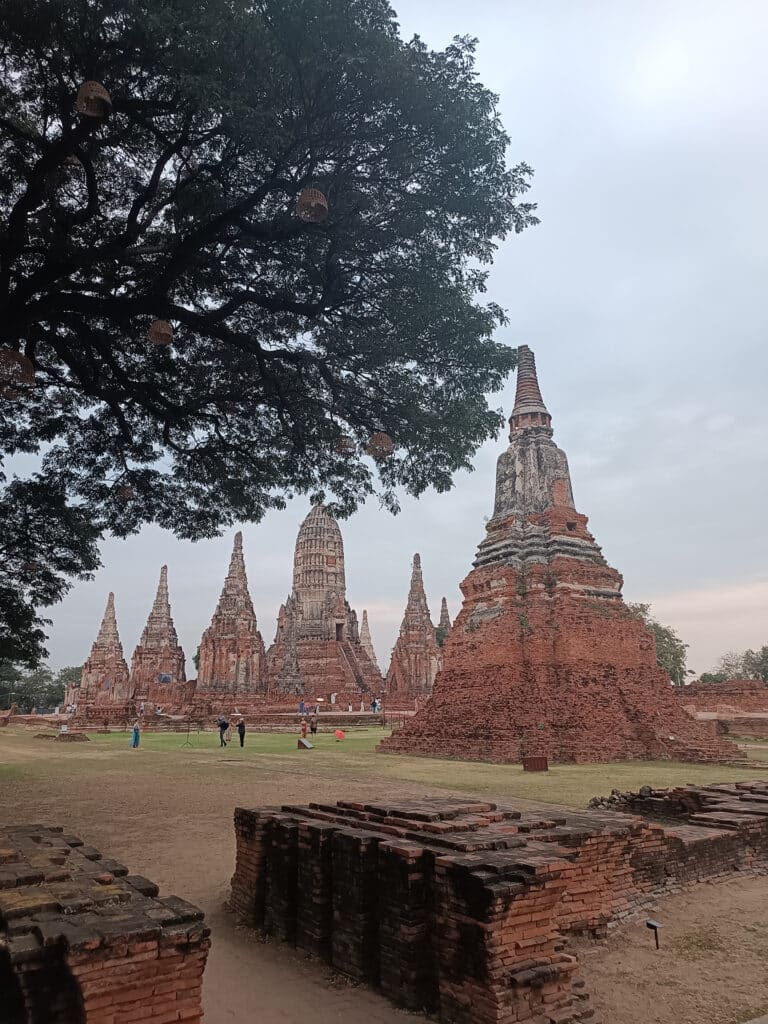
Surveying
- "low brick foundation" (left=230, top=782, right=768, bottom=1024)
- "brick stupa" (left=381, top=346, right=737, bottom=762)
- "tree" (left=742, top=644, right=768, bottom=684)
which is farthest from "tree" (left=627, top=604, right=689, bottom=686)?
"low brick foundation" (left=230, top=782, right=768, bottom=1024)

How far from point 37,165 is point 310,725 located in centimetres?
3249

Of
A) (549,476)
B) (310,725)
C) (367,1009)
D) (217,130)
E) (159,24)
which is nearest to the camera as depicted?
(367,1009)

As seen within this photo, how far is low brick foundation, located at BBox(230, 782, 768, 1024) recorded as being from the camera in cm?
427

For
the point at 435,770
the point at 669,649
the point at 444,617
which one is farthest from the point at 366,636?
the point at 435,770

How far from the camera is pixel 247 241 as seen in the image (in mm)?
9836

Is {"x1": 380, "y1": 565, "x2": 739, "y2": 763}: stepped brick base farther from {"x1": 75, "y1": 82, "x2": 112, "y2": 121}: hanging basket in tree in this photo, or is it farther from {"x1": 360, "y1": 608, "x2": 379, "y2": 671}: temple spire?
{"x1": 360, "y1": 608, "x2": 379, "y2": 671}: temple spire

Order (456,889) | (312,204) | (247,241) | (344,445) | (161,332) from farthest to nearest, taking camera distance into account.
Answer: (344,445) < (247,241) < (161,332) < (312,204) < (456,889)

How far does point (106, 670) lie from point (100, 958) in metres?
64.4

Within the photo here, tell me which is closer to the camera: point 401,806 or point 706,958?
point 706,958

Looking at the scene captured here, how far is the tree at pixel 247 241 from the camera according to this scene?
310 inches


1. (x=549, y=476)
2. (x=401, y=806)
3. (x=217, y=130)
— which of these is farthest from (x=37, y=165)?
(x=549, y=476)

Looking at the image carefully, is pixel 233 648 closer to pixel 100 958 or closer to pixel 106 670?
pixel 106 670

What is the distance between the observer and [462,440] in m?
11.7

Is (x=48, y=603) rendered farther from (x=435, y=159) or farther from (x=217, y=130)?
(x=435, y=159)
